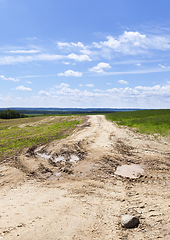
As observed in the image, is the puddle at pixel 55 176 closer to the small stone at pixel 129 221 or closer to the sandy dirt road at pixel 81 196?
the sandy dirt road at pixel 81 196

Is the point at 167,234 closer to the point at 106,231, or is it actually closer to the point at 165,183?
the point at 106,231

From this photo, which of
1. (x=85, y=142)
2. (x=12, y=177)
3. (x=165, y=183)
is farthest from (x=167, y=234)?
(x=85, y=142)

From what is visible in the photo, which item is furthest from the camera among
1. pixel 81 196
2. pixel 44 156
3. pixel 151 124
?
pixel 151 124

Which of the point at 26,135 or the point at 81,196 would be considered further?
the point at 26,135

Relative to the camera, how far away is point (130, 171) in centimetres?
1003

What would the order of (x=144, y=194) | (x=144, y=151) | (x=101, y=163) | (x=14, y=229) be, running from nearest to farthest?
(x=14, y=229) < (x=144, y=194) < (x=101, y=163) < (x=144, y=151)

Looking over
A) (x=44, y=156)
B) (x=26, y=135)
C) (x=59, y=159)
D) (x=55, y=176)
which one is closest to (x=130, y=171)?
(x=55, y=176)

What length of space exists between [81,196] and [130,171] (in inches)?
166

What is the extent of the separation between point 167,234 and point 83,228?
8.00ft

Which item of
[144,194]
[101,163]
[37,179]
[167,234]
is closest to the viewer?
[167,234]

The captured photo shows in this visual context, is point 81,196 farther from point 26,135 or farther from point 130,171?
point 26,135

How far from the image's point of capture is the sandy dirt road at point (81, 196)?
4906 millimetres

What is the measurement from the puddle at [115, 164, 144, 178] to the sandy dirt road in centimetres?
34

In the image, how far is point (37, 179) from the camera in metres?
8.83
